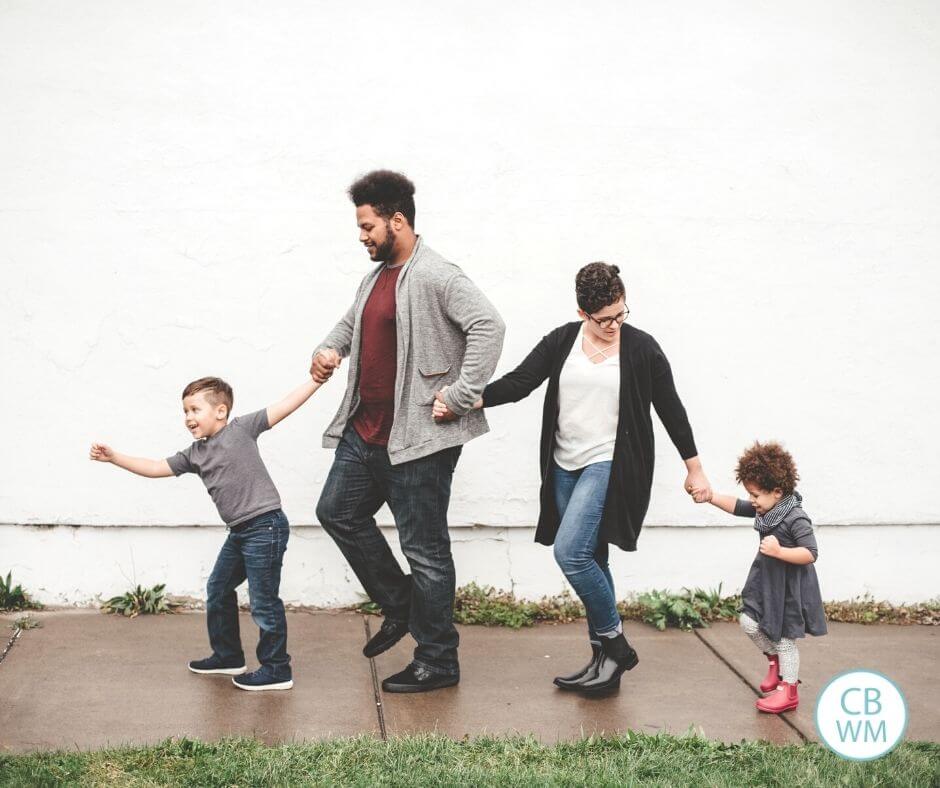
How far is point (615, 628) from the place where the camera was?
4707 millimetres

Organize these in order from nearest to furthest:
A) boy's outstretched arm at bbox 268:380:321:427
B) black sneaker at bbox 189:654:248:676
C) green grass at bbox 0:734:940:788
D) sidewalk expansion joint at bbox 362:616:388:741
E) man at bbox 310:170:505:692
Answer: green grass at bbox 0:734:940:788 → sidewalk expansion joint at bbox 362:616:388:741 → man at bbox 310:170:505:692 → boy's outstretched arm at bbox 268:380:321:427 → black sneaker at bbox 189:654:248:676

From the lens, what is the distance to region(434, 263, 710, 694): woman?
15.0ft

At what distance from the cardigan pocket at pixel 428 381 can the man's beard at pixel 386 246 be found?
0.48m

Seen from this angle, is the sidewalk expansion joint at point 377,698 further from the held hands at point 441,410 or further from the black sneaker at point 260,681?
the held hands at point 441,410

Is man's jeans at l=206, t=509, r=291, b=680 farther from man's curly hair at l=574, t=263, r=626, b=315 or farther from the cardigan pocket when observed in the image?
man's curly hair at l=574, t=263, r=626, b=315

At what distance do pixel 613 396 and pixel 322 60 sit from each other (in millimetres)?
2342

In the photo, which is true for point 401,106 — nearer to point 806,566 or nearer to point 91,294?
point 91,294

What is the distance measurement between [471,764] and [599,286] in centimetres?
183

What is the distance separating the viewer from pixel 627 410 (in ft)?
15.1

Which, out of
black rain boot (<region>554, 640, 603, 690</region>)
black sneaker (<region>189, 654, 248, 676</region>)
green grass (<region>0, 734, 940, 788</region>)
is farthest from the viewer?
black sneaker (<region>189, 654, 248, 676</region>)

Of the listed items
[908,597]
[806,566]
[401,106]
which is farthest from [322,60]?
[908,597]

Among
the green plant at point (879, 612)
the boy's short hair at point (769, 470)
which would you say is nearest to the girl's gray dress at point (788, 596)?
the boy's short hair at point (769, 470)

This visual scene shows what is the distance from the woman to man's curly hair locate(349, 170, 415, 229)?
0.77m

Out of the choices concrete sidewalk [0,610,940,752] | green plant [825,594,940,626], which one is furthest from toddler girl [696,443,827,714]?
green plant [825,594,940,626]
